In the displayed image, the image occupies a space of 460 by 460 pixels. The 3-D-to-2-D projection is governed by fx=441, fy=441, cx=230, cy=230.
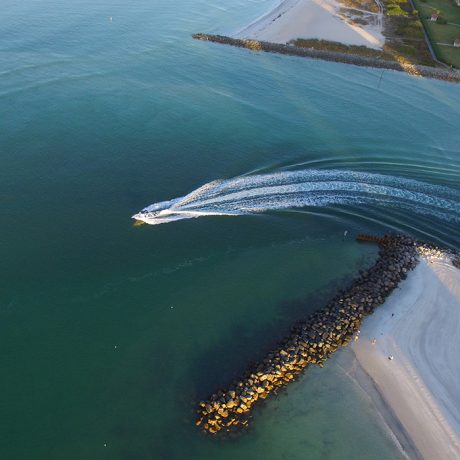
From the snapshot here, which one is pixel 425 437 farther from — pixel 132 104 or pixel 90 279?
pixel 132 104

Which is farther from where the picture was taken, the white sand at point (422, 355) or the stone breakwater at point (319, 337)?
the stone breakwater at point (319, 337)

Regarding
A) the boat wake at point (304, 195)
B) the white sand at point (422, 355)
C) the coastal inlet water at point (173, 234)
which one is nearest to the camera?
the white sand at point (422, 355)

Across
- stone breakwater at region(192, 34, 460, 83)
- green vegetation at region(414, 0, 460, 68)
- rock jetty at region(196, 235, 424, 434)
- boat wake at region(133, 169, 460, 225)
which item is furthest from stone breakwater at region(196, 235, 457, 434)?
green vegetation at region(414, 0, 460, 68)

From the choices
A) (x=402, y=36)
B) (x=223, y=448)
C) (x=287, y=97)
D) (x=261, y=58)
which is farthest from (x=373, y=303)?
(x=402, y=36)

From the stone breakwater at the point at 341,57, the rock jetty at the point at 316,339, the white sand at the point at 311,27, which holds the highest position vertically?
the white sand at the point at 311,27

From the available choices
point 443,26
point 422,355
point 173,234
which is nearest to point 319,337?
point 422,355

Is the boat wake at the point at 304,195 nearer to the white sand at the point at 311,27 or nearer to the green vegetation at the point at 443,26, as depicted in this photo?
the green vegetation at the point at 443,26

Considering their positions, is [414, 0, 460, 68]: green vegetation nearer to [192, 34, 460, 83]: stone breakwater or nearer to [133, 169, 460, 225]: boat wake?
[192, 34, 460, 83]: stone breakwater

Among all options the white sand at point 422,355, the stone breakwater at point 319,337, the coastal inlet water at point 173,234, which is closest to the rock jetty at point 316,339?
the stone breakwater at point 319,337
